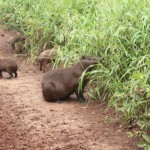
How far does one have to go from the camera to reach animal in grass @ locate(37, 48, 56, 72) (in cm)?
859

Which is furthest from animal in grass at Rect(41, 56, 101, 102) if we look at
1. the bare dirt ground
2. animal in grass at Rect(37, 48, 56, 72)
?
animal in grass at Rect(37, 48, 56, 72)

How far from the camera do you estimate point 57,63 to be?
7801mm

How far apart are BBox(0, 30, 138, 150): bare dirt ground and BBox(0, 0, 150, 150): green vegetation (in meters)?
0.29

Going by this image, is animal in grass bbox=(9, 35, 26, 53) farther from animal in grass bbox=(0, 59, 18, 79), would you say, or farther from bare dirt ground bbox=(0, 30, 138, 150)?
bare dirt ground bbox=(0, 30, 138, 150)

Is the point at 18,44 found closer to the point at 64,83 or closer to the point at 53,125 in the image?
the point at 64,83

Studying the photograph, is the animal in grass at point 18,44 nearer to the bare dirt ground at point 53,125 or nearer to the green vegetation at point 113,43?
the green vegetation at point 113,43

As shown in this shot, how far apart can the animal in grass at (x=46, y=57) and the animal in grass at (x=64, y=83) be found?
1.62 m

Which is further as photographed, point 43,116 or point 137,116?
point 43,116

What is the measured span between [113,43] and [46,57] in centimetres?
272

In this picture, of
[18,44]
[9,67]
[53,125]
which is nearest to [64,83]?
[53,125]

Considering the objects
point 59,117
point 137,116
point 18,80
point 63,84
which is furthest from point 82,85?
point 18,80

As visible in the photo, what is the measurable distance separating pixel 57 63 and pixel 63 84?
1065 millimetres

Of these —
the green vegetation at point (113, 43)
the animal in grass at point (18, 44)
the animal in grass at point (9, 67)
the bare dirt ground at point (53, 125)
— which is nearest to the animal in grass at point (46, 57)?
the green vegetation at point (113, 43)

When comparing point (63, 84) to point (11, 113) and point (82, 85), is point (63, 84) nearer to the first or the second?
point (82, 85)
